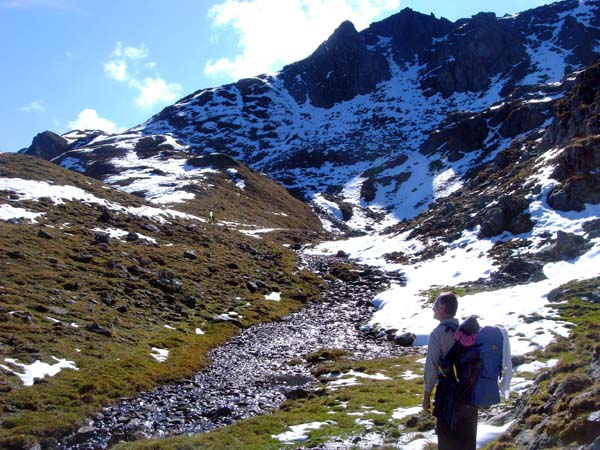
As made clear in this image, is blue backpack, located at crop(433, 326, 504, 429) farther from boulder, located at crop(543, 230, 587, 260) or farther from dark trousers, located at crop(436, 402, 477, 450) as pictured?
boulder, located at crop(543, 230, 587, 260)

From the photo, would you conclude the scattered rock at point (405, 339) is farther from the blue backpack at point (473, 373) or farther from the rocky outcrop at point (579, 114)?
the rocky outcrop at point (579, 114)

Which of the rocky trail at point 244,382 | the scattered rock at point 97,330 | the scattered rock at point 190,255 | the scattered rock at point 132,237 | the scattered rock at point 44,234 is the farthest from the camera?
the scattered rock at point 190,255

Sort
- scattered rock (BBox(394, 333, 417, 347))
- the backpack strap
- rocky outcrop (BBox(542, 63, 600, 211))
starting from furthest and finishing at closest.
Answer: rocky outcrop (BBox(542, 63, 600, 211))
scattered rock (BBox(394, 333, 417, 347))
the backpack strap

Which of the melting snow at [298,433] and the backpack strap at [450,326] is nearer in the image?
the backpack strap at [450,326]

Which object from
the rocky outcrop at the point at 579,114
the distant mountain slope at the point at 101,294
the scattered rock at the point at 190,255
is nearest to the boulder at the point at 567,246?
the rocky outcrop at the point at 579,114

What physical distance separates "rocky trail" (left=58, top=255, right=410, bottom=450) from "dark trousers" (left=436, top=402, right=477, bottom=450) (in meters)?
13.4

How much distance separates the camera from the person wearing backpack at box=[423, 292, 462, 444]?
8.33m

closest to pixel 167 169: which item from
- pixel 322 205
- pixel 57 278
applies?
pixel 322 205

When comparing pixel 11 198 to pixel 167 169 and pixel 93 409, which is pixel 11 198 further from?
pixel 167 169

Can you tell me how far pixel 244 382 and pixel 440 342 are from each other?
19.7 meters

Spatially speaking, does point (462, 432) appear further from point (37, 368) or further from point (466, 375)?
point (37, 368)

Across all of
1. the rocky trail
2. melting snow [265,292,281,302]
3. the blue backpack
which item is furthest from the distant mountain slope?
the blue backpack

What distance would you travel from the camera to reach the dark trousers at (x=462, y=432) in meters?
8.24

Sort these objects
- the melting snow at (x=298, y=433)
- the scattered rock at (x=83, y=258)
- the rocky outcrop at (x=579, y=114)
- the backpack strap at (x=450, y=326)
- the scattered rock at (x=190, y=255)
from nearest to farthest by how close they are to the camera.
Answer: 1. the backpack strap at (x=450, y=326)
2. the melting snow at (x=298, y=433)
3. the scattered rock at (x=83, y=258)
4. the scattered rock at (x=190, y=255)
5. the rocky outcrop at (x=579, y=114)
